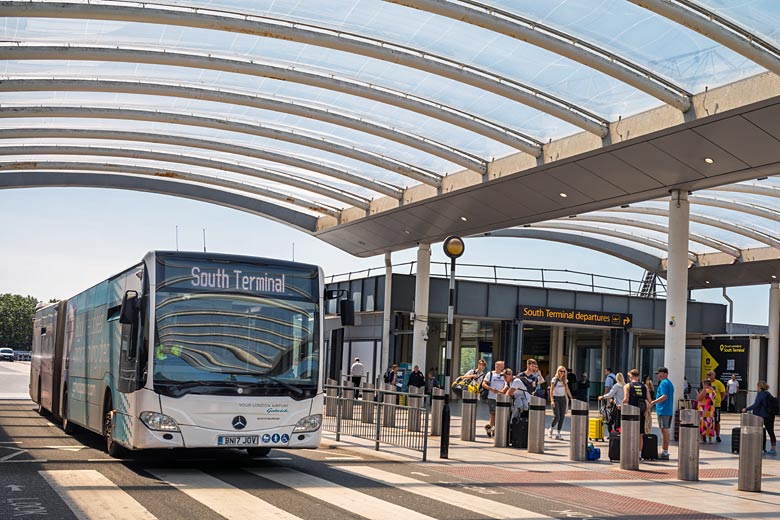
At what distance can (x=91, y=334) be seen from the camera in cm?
1625

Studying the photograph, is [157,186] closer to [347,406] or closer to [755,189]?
[347,406]

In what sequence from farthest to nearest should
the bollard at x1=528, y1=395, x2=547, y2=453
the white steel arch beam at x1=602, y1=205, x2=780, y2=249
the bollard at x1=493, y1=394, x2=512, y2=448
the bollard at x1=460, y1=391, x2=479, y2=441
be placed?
the white steel arch beam at x1=602, y1=205, x2=780, y2=249 < the bollard at x1=460, y1=391, x2=479, y2=441 < the bollard at x1=493, y1=394, x2=512, y2=448 < the bollard at x1=528, y1=395, x2=547, y2=453

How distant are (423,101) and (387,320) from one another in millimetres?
16516

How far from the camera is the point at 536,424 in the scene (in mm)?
17781

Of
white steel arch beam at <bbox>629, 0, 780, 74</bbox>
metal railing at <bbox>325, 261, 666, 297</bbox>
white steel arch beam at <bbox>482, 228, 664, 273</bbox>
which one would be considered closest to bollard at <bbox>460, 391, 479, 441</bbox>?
white steel arch beam at <bbox>629, 0, 780, 74</bbox>

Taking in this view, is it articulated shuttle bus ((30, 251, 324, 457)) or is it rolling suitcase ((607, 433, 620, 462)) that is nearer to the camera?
articulated shuttle bus ((30, 251, 324, 457))

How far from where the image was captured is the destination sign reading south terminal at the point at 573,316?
40562 millimetres

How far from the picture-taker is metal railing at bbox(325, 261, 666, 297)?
39375 millimetres

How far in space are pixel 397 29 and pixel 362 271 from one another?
75.3 ft

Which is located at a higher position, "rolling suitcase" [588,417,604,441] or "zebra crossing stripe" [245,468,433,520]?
"zebra crossing stripe" [245,468,433,520]

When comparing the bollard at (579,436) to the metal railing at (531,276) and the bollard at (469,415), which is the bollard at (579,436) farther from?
the metal railing at (531,276)

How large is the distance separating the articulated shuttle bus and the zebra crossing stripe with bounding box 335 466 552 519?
1108 mm

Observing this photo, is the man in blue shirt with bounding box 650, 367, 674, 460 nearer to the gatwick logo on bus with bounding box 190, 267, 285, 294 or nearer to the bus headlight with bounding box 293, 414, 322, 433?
the bus headlight with bounding box 293, 414, 322, 433

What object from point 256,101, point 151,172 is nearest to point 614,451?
point 256,101
